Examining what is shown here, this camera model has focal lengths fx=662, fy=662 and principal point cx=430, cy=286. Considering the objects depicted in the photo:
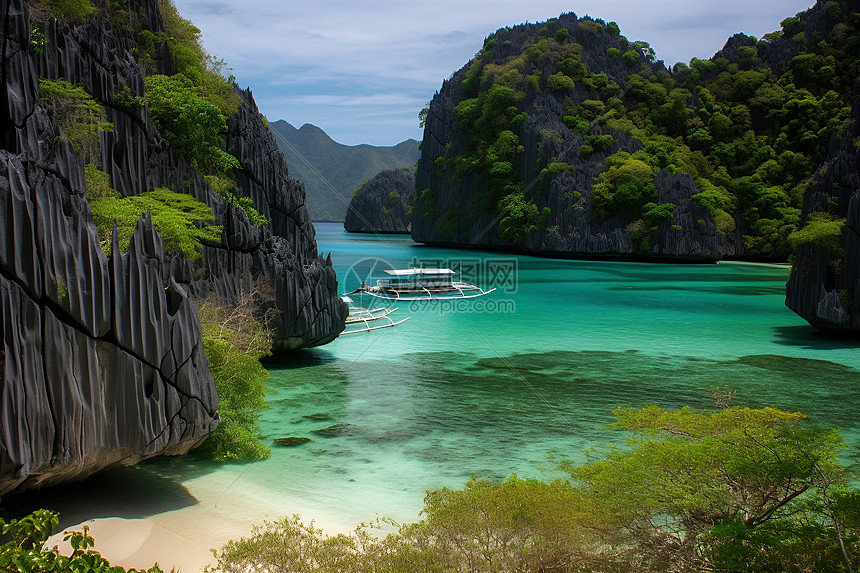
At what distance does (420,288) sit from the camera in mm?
39344

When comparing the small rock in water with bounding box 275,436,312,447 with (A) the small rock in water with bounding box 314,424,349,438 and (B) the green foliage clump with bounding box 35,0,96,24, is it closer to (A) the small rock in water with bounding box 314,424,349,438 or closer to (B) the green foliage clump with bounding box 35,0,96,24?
(A) the small rock in water with bounding box 314,424,349,438

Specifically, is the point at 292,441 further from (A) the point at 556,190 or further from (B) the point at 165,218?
(A) the point at 556,190

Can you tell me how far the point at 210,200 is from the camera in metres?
16.8

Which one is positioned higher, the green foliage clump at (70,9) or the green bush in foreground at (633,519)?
the green foliage clump at (70,9)

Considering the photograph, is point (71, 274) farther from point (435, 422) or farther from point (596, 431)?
point (596, 431)

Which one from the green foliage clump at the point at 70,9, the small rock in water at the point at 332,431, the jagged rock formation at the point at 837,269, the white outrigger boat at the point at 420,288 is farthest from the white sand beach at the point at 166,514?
the white outrigger boat at the point at 420,288

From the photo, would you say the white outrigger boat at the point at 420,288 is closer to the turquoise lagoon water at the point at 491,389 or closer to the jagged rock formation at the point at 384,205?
the turquoise lagoon water at the point at 491,389

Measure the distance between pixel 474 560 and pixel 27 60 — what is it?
13.0 metres

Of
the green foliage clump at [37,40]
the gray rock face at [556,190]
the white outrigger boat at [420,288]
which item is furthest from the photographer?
the gray rock face at [556,190]

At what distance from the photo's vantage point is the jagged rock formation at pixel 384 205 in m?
161

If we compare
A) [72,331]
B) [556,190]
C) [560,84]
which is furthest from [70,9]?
[560,84]

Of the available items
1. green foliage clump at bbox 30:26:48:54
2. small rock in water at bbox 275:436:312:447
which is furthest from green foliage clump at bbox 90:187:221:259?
small rock in water at bbox 275:436:312:447

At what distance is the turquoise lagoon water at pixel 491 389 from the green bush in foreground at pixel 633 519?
3182 millimetres

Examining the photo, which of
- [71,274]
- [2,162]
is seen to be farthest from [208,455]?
[2,162]
